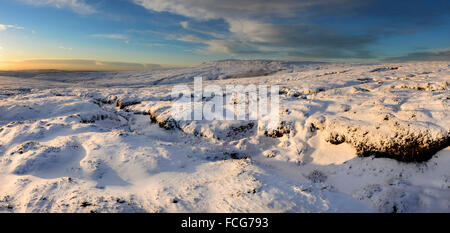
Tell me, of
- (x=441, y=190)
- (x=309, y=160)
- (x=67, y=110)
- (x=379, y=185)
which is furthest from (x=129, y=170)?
(x=67, y=110)

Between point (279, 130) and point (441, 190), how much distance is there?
7.75m

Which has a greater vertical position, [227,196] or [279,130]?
[279,130]

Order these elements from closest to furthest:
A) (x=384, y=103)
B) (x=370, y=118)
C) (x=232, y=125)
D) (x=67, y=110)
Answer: (x=370, y=118) < (x=384, y=103) < (x=232, y=125) < (x=67, y=110)

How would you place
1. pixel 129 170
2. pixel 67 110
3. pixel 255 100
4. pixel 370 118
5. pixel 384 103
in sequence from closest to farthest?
1. pixel 129 170
2. pixel 370 118
3. pixel 384 103
4. pixel 255 100
5. pixel 67 110

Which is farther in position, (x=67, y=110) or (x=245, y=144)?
(x=67, y=110)

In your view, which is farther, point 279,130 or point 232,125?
point 232,125

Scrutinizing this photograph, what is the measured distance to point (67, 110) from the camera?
69.3 feet

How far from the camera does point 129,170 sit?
9570 millimetres

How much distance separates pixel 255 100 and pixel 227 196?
1327 cm

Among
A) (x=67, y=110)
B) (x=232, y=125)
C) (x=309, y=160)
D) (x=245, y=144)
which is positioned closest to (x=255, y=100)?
(x=232, y=125)

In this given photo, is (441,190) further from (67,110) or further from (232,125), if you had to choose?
(67,110)
